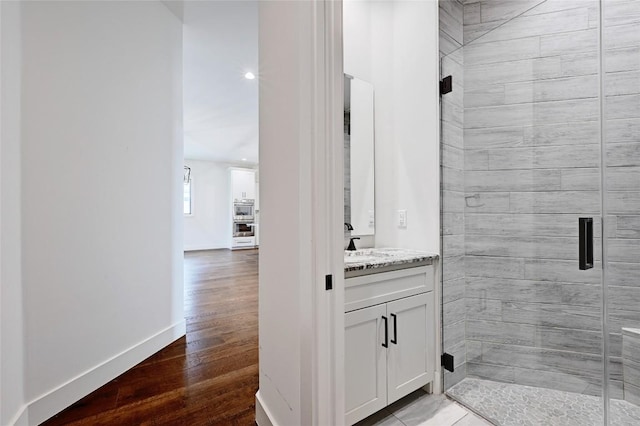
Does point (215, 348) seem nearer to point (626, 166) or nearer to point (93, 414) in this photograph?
point (93, 414)

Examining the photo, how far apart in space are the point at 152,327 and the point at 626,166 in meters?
3.52

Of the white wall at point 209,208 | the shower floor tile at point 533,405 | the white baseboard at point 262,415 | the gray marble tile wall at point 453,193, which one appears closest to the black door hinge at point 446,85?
the gray marble tile wall at point 453,193

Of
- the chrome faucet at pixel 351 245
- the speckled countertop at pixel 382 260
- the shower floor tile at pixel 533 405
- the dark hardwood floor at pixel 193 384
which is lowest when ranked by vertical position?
the shower floor tile at pixel 533 405

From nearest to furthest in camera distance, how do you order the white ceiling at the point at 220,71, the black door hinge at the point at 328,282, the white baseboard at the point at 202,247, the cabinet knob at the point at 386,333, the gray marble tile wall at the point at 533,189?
1. the black door hinge at the point at 328,282
2. the cabinet knob at the point at 386,333
3. the gray marble tile wall at the point at 533,189
4. the white ceiling at the point at 220,71
5. the white baseboard at the point at 202,247

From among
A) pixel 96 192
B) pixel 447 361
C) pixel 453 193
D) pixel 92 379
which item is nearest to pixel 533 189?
pixel 453 193

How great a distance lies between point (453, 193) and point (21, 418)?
2.75 metres

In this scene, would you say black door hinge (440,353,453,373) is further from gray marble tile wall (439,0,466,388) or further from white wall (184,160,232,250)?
white wall (184,160,232,250)

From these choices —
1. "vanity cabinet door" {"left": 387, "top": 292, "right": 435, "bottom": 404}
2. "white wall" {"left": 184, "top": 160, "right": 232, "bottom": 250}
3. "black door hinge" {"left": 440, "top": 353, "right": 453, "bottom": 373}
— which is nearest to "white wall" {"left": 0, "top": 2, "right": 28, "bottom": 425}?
"vanity cabinet door" {"left": 387, "top": 292, "right": 435, "bottom": 404}

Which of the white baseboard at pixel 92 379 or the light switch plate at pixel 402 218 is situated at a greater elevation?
the light switch plate at pixel 402 218

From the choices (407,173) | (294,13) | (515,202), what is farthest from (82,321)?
(515,202)

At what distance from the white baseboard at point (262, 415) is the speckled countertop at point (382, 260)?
81 centimetres

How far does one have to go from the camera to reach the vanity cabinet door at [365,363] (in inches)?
56.5

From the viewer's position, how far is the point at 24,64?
5.11ft

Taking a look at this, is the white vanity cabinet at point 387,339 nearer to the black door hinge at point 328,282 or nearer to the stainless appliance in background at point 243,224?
the black door hinge at point 328,282
